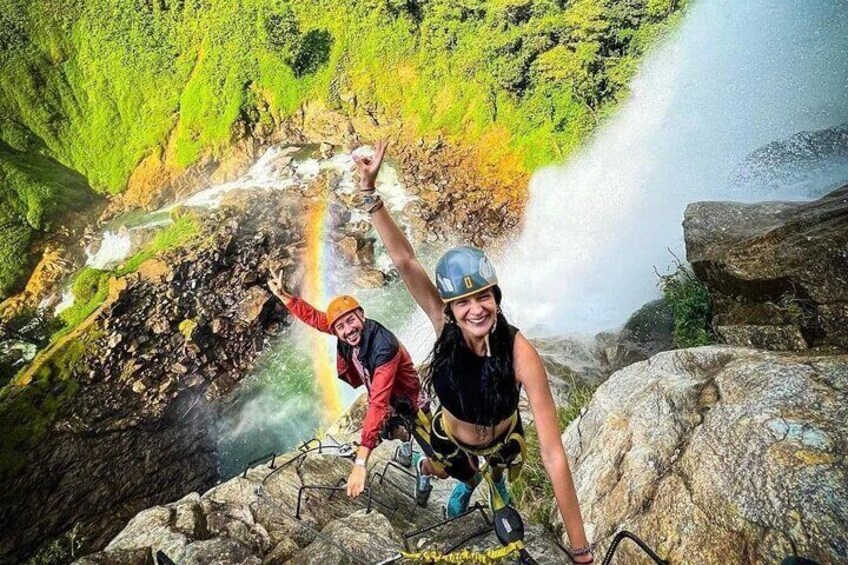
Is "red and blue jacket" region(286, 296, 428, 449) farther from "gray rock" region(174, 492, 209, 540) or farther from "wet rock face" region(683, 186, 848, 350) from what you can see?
"wet rock face" region(683, 186, 848, 350)

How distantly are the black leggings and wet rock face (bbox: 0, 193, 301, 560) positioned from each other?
19.5 meters

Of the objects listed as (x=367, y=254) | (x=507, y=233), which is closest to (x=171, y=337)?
(x=367, y=254)

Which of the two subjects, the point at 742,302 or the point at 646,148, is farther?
the point at 646,148

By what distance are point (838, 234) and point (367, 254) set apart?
74.9ft

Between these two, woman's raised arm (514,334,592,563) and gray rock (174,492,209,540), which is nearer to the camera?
woman's raised arm (514,334,592,563)

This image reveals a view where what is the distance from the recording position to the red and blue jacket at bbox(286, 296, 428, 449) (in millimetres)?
5105

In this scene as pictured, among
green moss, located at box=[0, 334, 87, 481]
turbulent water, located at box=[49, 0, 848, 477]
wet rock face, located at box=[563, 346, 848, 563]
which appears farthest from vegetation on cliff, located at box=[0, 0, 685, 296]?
wet rock face, located at box=[563, 346, 848, 563]

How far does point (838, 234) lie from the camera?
288 inches

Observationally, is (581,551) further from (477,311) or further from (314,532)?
(314,532)

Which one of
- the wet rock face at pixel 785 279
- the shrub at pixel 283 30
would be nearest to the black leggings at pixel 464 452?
the wet rock face at pixel 785 279

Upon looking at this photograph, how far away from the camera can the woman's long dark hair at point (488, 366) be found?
129 inches

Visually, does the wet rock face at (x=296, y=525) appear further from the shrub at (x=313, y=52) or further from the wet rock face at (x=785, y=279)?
the shrub at (x=313, y=52)

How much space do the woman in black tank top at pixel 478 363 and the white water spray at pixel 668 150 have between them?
14.3 m

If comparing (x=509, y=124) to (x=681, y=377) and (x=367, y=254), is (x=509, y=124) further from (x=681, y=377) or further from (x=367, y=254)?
(x=681, y=377)
